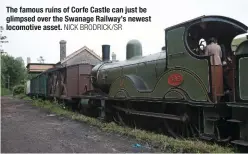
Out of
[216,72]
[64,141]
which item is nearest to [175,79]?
[216,72]

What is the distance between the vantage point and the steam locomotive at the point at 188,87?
6.26 meters

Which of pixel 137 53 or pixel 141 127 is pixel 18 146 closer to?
pixel 141 127

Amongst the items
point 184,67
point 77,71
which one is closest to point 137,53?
point 184,67

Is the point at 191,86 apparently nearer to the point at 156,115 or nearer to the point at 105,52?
the point at 156,115

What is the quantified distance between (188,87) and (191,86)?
0.10 meters

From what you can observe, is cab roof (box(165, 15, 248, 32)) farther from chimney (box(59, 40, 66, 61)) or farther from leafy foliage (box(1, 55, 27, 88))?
leafy foliage (box(1, 55, 27, 88))

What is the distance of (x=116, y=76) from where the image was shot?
438 inches

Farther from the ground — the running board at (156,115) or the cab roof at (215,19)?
the cab roof at (215,19)

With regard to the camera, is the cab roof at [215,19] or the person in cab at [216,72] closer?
the person in cab at [216,72]

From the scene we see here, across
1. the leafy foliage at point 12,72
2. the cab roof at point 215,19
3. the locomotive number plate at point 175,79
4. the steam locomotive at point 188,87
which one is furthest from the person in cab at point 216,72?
the leafy foliage at point 12,72

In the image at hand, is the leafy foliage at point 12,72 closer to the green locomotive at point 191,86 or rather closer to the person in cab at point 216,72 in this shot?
the green locomotive at point 191,86

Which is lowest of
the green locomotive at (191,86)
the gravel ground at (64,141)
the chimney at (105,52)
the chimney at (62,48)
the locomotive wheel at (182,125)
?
the gravel ground at (64,141)

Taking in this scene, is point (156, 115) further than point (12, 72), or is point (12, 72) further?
point (12, 72)

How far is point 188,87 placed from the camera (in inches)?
280
